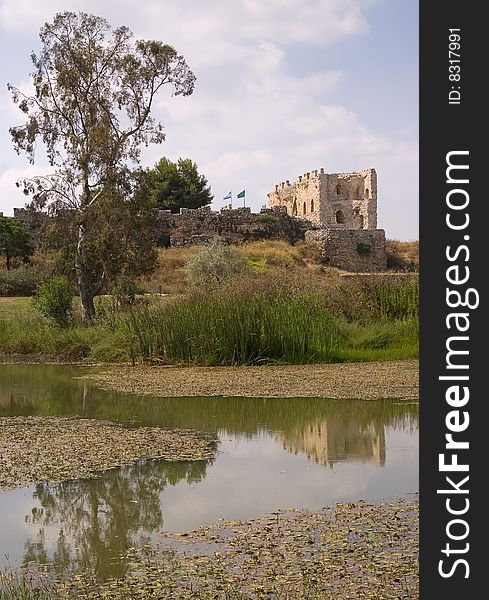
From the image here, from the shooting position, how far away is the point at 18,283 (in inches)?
900

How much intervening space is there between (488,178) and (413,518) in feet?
8.03

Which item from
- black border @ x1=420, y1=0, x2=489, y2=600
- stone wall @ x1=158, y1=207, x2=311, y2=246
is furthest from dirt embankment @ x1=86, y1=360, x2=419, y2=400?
stone wall @ x1=158, y1=207, x2=311, y2=246

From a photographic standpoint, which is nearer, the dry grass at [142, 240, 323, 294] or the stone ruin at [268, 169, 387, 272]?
the dry grass at [142, 240, 323, 294]

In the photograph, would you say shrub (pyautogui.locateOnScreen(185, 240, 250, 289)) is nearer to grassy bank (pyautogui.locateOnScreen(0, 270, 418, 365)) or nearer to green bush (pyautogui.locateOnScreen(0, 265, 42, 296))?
green bush (pyautogui.locateOnScreen(0, 265, 42, 296))

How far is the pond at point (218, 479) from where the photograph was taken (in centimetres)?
443

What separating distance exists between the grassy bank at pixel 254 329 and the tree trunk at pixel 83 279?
205 cm

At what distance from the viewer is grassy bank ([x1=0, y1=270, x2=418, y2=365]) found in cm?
1232

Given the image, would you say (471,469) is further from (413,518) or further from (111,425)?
(111,425)

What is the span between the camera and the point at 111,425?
7582mm

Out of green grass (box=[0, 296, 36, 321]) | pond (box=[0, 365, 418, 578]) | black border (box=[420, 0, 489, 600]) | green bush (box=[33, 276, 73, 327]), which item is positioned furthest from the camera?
green grass (box=[0, 296, 36, 321])

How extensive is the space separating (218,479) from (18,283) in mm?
18198

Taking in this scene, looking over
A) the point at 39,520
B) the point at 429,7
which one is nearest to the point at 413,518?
the point at 39,520

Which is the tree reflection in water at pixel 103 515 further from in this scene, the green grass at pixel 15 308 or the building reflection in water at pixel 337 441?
the green grass at pixel 15 308

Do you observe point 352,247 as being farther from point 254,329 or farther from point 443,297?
point 443,297
